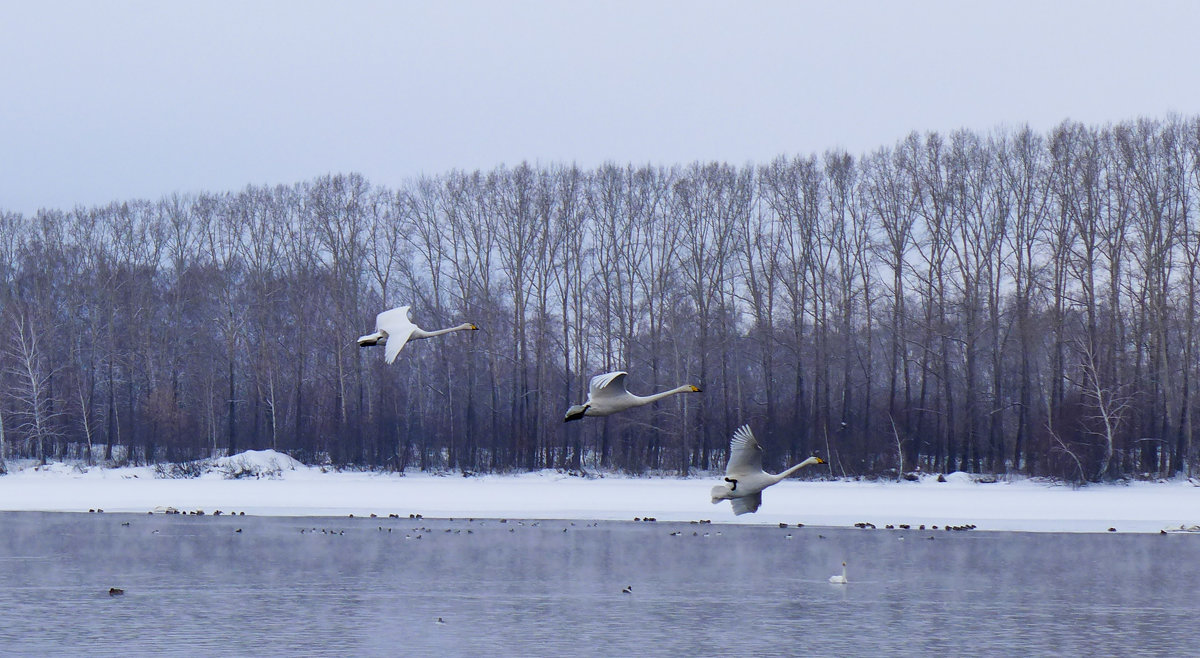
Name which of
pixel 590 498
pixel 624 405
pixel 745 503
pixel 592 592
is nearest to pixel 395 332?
pixel 624 405

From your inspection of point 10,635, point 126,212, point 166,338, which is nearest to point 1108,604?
point 10,635

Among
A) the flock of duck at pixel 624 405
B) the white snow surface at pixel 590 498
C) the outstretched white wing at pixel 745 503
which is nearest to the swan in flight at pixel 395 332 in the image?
the flock of duck at pixel 624 405

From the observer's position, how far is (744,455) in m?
15.5

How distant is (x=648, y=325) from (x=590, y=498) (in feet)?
56.1

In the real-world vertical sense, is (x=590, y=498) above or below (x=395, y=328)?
below

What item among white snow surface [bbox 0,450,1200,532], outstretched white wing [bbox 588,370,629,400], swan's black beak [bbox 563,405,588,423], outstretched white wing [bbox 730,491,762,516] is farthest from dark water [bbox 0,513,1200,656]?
swan's black beak [bbox 563,405,588,423]

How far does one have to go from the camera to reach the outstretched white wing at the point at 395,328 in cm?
1316

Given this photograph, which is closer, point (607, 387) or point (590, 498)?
point (607, 387)

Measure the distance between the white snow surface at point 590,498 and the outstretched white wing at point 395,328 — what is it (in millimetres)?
25938

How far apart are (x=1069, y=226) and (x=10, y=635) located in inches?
1776

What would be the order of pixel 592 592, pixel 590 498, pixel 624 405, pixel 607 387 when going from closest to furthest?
pixel 624 405, pixel 607 387, pixel 592 592, pixel 590 498

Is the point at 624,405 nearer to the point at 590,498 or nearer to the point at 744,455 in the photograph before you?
the point at 744,455

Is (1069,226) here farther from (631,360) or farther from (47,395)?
(47,395)

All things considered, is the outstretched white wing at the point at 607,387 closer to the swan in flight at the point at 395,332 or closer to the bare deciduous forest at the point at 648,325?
the swan in flight at the point at 395,332
